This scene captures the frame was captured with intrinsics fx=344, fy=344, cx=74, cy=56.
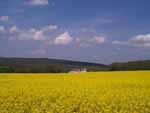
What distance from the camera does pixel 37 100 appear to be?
14859 millimetres

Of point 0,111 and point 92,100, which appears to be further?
point 92,100

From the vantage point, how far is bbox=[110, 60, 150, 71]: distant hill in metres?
64.1

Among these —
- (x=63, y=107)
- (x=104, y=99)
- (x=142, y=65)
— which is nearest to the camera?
(x=63, y=107)

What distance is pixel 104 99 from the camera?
46.0 feet

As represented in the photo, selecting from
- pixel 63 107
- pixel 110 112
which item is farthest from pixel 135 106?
pixel 63 107

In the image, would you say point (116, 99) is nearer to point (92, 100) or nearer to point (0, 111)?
point (92, 100)

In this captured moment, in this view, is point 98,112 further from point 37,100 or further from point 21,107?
point 37,100

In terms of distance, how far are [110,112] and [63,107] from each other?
6.28ft

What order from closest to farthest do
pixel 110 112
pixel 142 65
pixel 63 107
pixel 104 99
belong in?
pixel 110 112
pixel 63 107
pixel 104 99
pixel 142 65

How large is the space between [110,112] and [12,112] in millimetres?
3192

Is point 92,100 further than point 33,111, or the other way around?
point 92,100

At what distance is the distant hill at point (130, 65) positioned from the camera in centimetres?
6406

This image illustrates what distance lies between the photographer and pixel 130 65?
66.9 meters


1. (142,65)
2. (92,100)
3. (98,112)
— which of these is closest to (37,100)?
(92,100)
